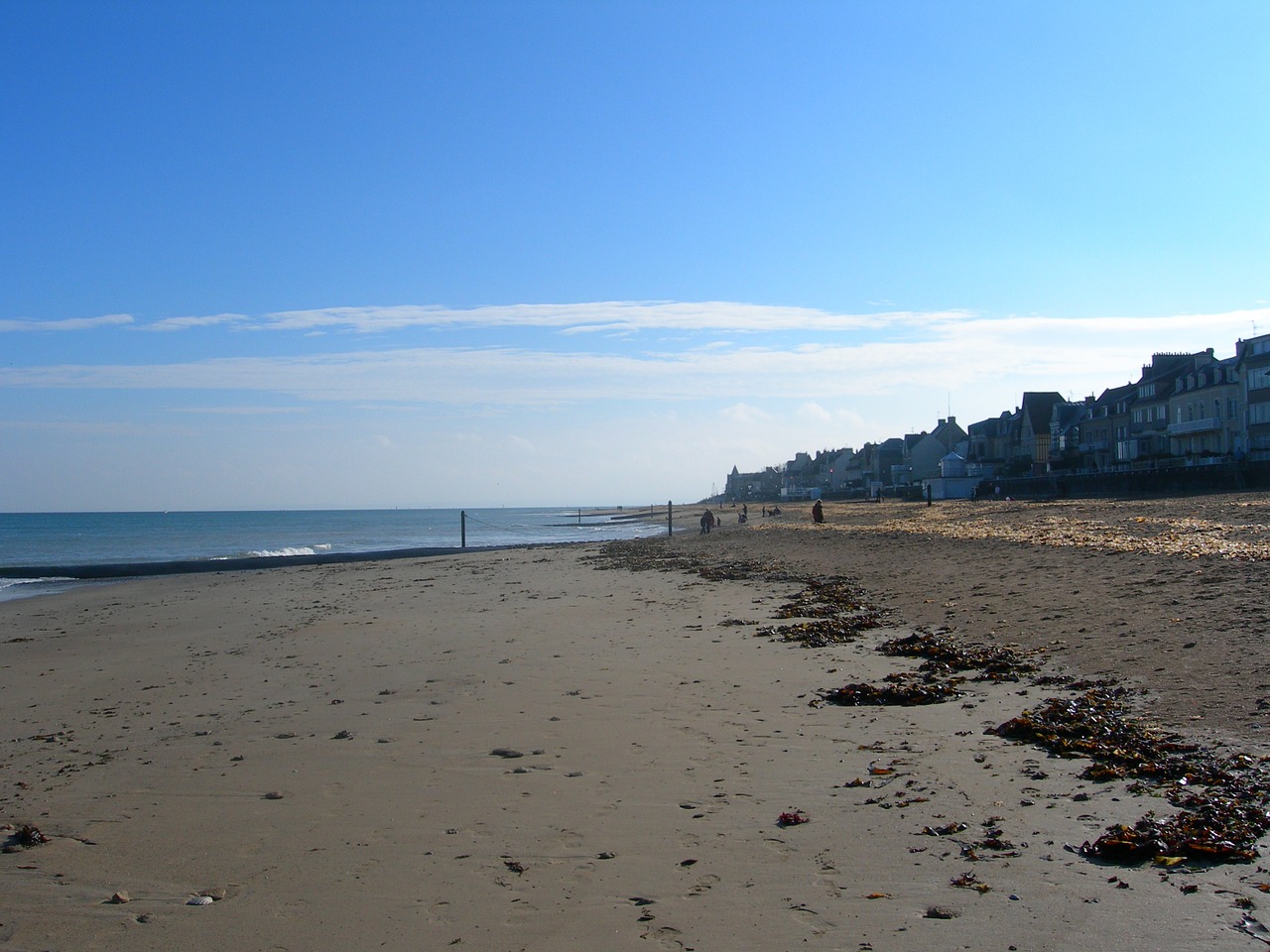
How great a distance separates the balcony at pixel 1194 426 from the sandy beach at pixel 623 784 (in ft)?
155

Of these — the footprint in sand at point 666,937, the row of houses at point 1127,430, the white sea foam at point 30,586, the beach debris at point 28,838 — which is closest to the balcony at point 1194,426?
the row of houses at point 1127,430

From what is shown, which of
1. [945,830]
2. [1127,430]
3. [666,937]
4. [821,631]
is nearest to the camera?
[666,937]

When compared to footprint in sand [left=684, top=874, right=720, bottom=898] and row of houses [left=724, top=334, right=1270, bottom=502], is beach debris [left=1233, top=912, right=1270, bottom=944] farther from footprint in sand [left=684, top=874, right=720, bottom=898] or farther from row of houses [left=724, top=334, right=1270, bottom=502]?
row of houses [left=724, top=334, right=1270, bottom=502]

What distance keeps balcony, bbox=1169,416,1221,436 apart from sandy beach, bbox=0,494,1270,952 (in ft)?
155

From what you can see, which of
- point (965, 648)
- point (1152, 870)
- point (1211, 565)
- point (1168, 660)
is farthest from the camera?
point (1211, 565)

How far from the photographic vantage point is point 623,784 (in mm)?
6684

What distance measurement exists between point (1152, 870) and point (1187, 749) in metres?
2.05

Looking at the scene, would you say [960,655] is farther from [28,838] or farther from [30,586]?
[30,586]

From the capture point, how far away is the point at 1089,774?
20.2ft

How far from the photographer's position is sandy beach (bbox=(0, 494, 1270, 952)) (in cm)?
453

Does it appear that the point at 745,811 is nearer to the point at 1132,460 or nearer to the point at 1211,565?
the point at 1211,565

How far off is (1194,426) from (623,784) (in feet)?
202

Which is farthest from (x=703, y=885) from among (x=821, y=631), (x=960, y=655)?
(x=821, y=631)

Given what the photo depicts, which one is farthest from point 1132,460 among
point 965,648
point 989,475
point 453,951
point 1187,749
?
point 453,951
